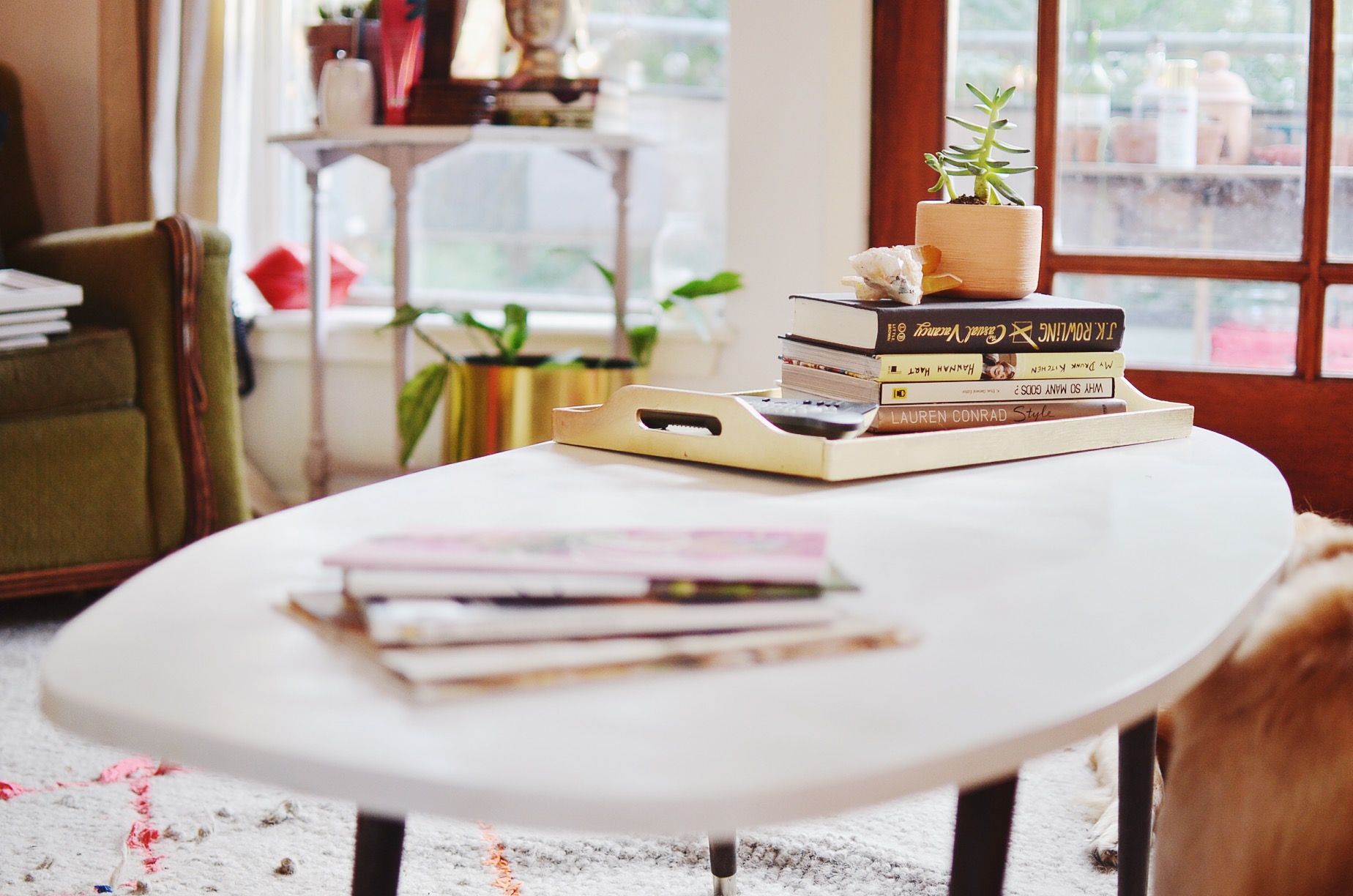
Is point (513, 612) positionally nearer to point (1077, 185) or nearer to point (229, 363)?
point (229, 363)

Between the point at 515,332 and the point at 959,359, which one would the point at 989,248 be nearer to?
the point at 959,359

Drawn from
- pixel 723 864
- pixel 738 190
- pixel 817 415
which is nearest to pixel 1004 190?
pixel 817 415

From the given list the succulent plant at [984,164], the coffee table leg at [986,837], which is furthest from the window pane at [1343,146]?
the coffee table leg at [986,837]

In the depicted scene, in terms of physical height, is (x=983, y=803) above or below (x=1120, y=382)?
below

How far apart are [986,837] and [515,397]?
168cm

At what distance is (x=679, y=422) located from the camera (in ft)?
2.95

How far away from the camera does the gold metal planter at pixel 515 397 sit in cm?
208

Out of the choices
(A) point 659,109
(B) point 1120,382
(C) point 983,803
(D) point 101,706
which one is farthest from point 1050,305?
(A) point 659,109

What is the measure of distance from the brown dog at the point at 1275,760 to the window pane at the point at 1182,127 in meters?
1.62

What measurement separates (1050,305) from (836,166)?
55.0 inches

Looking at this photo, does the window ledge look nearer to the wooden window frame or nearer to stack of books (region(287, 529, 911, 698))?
the wooden window frame

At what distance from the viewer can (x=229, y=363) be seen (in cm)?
214

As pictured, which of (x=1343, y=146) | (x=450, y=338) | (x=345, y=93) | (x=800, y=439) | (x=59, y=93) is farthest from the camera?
(x=59, y=93)

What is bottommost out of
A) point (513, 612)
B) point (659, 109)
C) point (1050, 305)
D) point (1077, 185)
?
point (513, 612)
